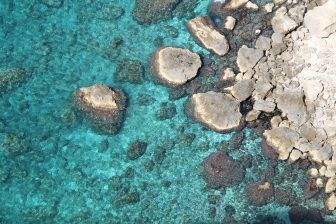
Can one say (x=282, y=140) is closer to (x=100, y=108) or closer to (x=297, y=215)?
(x=297, y=215)

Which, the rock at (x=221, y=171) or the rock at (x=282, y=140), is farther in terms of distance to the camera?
the rock at (x=282, y=140)

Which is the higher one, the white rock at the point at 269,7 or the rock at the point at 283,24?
the white rock at the point at 269,7

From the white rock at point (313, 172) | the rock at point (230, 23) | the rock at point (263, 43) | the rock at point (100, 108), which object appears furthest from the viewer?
the rock at point (230, 23)

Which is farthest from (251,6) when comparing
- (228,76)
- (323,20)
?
(228,76)

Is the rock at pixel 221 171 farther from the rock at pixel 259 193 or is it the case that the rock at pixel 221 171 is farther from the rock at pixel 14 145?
the rock at pixel 14 145

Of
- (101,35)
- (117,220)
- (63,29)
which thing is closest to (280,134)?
(117,220)

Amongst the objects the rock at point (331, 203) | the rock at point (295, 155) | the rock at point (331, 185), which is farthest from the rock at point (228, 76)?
the rock at point (331, 203)

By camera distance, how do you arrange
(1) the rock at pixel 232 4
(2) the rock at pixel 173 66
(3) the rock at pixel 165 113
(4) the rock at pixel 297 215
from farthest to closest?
1. (1) the rock at pixel 232 4
2. (2) the rock at pixel 173 66
3. (3) the rock at pixel 165 113
4. (4) the rock at pixel 297 215
